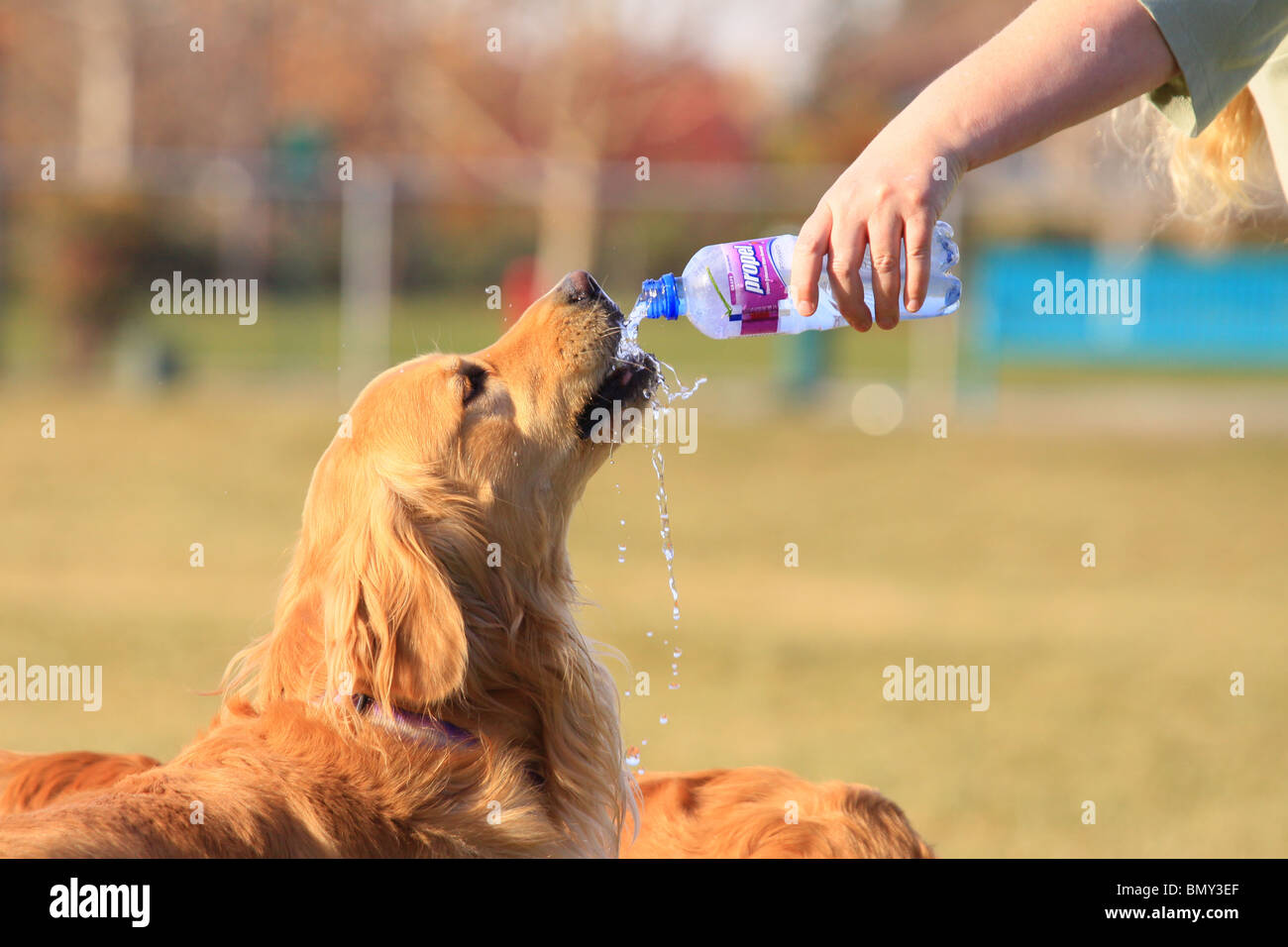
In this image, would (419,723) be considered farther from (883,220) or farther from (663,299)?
(883,220)

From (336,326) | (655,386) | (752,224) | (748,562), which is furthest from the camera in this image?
(336,326)

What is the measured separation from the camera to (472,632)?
329 cm

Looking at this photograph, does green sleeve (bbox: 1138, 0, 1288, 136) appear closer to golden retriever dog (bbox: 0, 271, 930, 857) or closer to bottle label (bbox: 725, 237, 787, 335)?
bottle label (bbox: 725, 237, 787, 335)

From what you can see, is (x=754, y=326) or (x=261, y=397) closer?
(x=754, y=326)

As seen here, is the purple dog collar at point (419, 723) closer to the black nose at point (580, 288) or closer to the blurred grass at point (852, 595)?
the blurred grass at point (852, 595)

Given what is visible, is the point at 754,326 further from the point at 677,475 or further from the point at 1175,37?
the point at 677,475

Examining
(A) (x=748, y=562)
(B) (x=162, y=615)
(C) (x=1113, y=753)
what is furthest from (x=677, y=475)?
(C) (x=1113, y=753)

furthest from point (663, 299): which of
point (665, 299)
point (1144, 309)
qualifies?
point (1144, 309)

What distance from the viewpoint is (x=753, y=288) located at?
3.12m

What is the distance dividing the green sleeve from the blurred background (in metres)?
1.01

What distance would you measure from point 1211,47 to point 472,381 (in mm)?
1872

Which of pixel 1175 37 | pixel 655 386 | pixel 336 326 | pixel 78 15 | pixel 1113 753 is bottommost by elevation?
pixel 1113 753

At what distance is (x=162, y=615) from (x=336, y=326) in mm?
15609

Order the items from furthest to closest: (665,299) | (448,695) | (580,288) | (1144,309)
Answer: (1144,309), (580,288), (665,299), (448,695)
